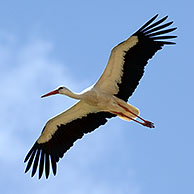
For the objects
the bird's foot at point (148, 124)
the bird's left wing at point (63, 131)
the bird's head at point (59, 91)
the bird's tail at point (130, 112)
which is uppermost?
the bird's head at point (59, 91)

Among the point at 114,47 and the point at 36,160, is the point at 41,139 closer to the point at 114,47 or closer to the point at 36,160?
the point at 36,160

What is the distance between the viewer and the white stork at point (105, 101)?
52.7ft

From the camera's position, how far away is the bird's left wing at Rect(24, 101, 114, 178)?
17.0m

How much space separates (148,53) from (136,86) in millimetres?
812

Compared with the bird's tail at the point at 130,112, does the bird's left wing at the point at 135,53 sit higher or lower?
higher

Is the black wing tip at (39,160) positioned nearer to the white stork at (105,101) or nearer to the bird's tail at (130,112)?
the white stork at (105,101)

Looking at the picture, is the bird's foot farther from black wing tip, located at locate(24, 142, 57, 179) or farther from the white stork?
black wing tip, located at locate(24, 142, 57, 179)

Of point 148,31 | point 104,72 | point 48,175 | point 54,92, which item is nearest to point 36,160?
point 48,175

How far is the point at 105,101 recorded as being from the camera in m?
16.3

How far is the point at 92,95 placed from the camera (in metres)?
16.2

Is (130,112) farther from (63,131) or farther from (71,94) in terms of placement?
(63,131)

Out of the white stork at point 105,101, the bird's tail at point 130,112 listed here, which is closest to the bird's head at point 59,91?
the white stork at point 105,101

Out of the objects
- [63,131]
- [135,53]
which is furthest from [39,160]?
[135,53]

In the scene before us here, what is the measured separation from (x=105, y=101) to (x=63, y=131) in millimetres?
1421
